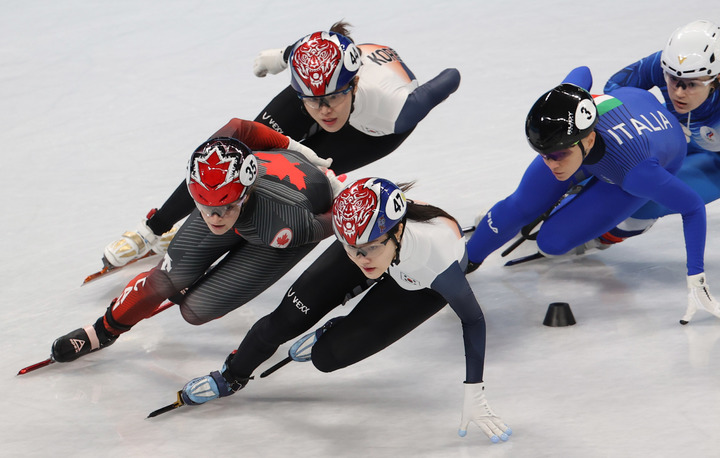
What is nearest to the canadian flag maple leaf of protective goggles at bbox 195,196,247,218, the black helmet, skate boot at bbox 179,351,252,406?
protective goggles at bbox 195,196,247,218

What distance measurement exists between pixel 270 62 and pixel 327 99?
880mm

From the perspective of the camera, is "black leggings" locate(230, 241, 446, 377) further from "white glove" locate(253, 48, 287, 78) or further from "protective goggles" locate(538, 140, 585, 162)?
"white glove" locate(253, 48, 287, 78)

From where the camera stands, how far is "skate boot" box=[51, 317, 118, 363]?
4.55m

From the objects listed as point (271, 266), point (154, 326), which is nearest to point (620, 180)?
point (271, 266)

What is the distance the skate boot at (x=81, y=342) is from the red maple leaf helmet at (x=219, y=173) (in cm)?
108

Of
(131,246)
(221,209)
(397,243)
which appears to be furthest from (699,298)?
(131,246)

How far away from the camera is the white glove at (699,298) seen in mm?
4316

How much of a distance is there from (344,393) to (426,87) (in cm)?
162

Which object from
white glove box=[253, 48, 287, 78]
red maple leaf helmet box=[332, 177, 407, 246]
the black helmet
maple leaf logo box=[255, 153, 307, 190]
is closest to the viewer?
red maple leaf helmet box=[332, 177, 407, 246]

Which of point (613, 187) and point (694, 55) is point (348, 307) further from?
point (694, 55)

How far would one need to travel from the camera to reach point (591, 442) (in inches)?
141

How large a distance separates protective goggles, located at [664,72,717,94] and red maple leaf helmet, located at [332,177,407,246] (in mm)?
1773

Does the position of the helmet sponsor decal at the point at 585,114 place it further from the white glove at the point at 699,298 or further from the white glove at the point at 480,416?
the white glove at the point at 480,416

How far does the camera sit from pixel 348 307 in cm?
506
